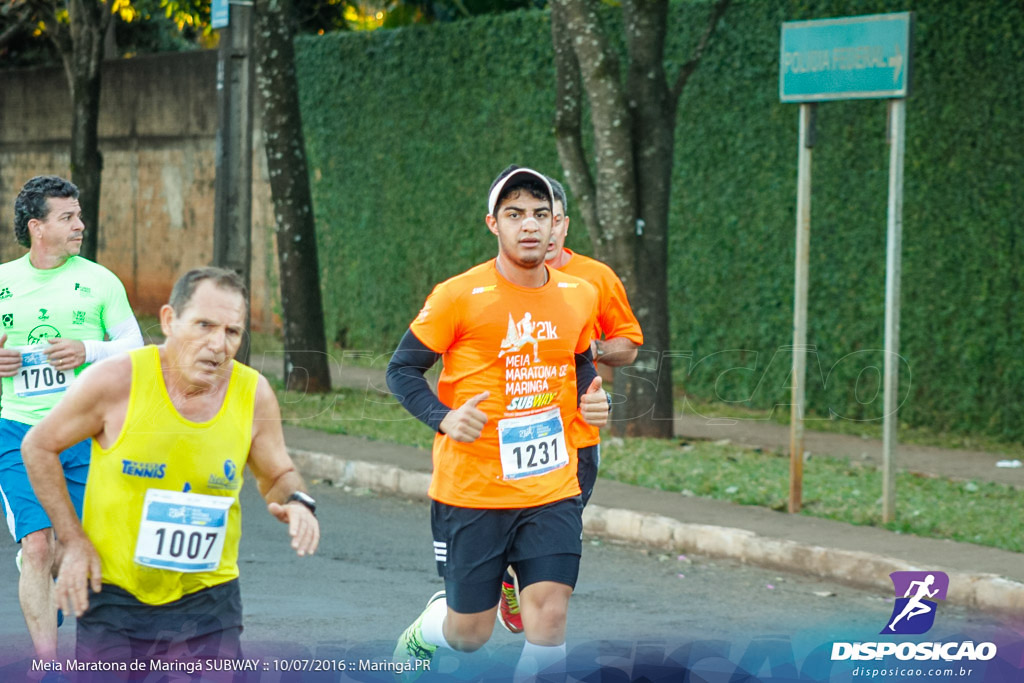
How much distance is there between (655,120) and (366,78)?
736 cm

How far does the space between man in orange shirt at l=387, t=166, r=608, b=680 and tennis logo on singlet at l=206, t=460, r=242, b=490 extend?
3.25ft

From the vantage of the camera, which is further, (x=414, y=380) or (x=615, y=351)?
(x=615, y=351)

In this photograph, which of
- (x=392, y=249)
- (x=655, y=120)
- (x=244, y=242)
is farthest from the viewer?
(x=392, y=249)

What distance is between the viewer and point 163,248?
21.8 metres

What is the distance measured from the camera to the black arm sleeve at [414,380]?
4.98 meters

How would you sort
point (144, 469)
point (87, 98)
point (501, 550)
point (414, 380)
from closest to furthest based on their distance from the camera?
point (144, 469)
point (501, 550)
point (414, 380)
point (87, 98)

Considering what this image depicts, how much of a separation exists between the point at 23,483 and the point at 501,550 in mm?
1943

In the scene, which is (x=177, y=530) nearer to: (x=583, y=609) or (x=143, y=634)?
(x=143, y=634)

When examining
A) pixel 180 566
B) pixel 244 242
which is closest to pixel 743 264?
pixel 244 242

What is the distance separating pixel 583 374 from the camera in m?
5.49

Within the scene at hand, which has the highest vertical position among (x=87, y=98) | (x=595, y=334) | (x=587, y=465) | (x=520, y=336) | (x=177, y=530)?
(x=87, y=98)

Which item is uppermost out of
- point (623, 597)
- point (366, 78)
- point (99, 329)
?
point (366, 78)

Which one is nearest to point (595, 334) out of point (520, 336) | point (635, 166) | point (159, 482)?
point (520, 336)

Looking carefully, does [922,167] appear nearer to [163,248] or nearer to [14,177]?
[163,248]
